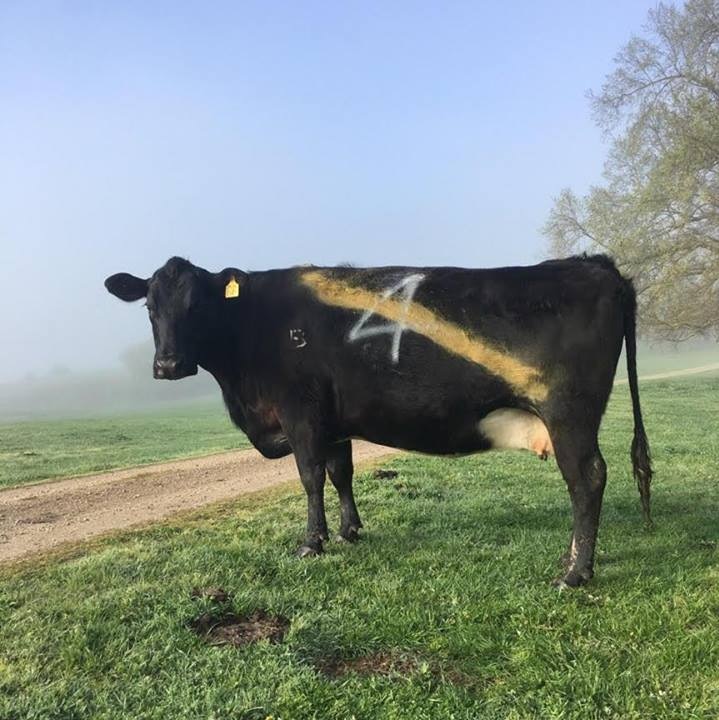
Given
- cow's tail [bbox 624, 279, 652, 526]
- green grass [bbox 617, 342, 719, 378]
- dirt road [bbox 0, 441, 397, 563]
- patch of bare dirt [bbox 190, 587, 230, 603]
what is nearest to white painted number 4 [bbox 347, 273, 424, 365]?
cow's tail [bbox 624, 279, 652, 526]

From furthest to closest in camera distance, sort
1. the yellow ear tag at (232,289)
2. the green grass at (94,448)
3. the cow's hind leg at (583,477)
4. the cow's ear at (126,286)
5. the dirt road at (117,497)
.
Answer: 1. the green grass at (94,448)
2. the dirt road at (117,497)
3. the cow's ear at (126,286)
4. the yellow ear tag at (232,289)
5. the cow's hind leg at (583,477)

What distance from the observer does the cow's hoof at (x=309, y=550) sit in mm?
6592

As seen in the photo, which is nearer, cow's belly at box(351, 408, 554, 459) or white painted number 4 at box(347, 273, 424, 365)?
cow's belly at box(351, 408, 554, 459)

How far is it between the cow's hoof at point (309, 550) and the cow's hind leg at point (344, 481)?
27.9 inches

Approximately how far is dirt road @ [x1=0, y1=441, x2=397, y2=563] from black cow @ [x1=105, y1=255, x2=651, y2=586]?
9.19 feet

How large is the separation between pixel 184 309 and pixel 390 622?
3776mm

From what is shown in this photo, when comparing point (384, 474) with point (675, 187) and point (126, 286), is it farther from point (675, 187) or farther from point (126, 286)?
point (675, 187)

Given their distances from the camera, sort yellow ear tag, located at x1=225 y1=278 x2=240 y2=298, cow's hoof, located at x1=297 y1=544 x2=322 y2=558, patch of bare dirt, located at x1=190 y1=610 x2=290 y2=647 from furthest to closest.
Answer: yellow ear tag, located at x1=225 y1=278 x2=240 y2=298 → cow's hoof, located at x1=297 y1=544 x2=322 y2=558 → patch of bare dirt, located at x1=190 y1=610 x2=290 y2=647

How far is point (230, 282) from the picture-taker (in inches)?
284

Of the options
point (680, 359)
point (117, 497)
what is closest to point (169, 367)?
point (117, 497)

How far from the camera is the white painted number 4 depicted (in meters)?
6.44

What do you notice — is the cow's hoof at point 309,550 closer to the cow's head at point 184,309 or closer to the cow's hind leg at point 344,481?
the cow's hind leg at point 344,481

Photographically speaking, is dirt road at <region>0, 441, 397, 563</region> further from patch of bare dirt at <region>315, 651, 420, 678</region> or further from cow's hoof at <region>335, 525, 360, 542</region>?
patch of bare dirt at <region>315, 651, 420, 678</region>

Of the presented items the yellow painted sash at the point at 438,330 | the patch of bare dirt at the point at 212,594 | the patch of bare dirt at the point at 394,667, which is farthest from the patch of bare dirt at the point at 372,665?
the yellow painted sash at the point at 438,330
